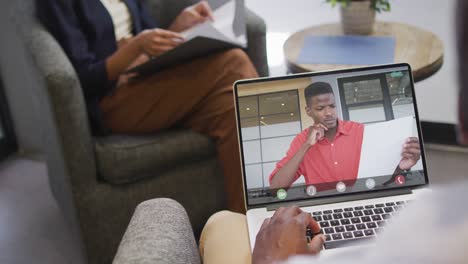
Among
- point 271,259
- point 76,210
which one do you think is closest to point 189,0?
point 76,210

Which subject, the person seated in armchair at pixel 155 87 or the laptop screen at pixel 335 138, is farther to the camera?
the person seated in armchair at pixel 155 87

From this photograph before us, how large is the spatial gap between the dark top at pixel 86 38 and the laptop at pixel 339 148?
0.71 meters

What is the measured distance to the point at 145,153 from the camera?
4.93 ft

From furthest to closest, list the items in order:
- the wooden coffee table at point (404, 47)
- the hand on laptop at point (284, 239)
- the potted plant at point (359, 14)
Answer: the potted plant at point (359, 14), the wooden coffee table at point (404, 47), the hand on laptop at point (284, 239)

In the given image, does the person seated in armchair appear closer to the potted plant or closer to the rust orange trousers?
the rust orange trousers

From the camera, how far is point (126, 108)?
155 cm

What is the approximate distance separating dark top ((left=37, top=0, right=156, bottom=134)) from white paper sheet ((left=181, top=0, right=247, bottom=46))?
24cm

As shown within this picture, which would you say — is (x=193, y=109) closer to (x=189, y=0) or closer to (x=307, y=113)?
(x=189, y=0)

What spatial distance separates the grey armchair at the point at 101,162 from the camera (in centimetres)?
142

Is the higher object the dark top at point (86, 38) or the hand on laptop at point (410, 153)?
the dark top at point (86, 38)

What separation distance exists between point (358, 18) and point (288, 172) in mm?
930

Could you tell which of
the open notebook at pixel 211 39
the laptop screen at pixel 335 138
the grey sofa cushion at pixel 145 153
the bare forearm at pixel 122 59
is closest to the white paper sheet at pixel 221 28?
the open notebook at pixel 211 39

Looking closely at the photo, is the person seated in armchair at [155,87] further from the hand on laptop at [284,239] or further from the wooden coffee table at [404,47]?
the hand on laptop at [284,239]

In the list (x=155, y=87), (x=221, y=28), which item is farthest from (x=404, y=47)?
(x=155, y=87)
